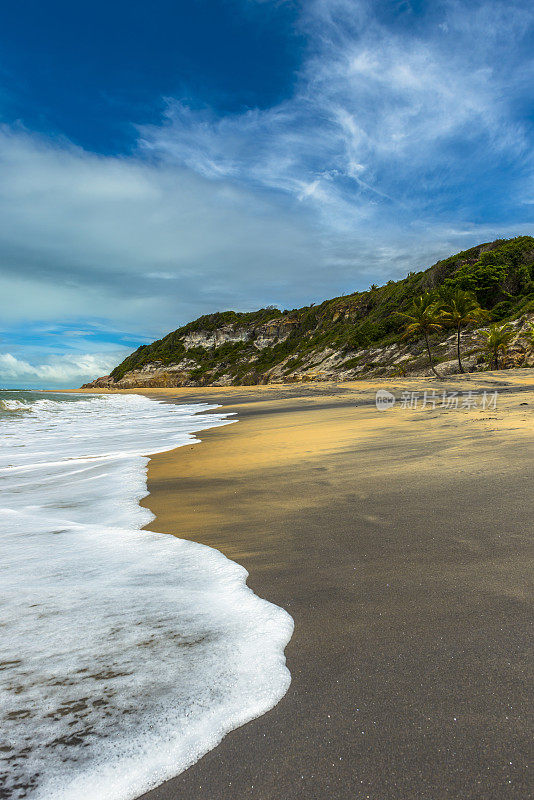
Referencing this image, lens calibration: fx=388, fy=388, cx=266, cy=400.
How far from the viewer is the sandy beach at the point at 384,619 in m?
1.17

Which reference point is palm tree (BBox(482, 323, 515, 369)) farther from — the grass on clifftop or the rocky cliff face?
the grass on clifftop

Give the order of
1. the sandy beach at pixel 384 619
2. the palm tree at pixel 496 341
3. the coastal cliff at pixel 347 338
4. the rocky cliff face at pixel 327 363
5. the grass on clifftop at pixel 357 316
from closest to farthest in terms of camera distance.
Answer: the sandy beach at pixel 384 619 < the palm tree at pixel 496 341 < the rocky cliff face at pixel 327 363 < the coastal cliff at pixel 347 338 < the grass on clifftop at pixel 357 316

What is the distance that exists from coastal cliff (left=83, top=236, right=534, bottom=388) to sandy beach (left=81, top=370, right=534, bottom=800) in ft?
96.4

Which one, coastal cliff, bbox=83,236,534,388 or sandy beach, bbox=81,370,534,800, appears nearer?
sandy beach, bbox=81,370,534,800

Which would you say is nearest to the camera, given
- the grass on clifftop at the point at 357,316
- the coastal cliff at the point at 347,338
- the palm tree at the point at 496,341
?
the palm tree at the point at 496,341

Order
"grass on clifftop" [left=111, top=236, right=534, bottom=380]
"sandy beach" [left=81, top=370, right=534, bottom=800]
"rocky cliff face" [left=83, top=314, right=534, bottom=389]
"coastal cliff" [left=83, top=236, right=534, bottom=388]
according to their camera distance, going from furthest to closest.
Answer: "grass on clifftop" [left=111, top=236, right=534, bottom=380] < "coastal cliff" [left=83, top=236, right=534, bottom=388] < "rocky cliff face" [left=83, top=314, right=534, bottom=389] < "sandy beach" [left=81, top=370, right=534, bottom=800]

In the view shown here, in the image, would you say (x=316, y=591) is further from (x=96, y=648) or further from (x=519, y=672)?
(x=96, y=648)

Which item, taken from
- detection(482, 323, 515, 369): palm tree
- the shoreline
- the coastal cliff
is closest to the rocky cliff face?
the coastal cliff

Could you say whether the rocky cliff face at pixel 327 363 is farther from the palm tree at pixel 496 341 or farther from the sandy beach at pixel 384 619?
the sandy beach at pixel 384 619

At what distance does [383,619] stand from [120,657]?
123cm

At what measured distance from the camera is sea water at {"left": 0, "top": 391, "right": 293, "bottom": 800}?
1.24 meters

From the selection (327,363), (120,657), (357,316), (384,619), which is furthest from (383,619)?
(357,316)

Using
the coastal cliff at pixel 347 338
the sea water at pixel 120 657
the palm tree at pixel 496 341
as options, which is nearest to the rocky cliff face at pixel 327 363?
the coastal cliff at pixel 347 338

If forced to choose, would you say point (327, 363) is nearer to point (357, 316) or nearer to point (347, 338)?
point (347, 338)
